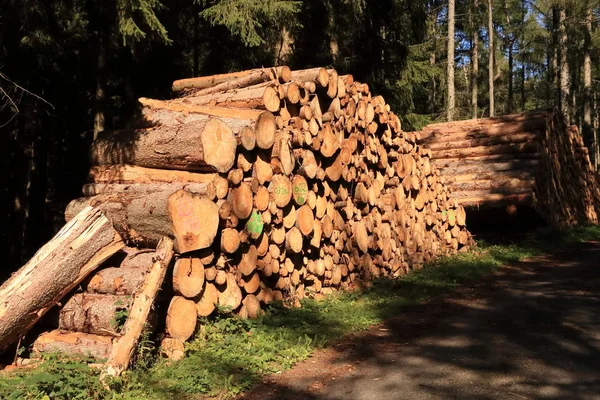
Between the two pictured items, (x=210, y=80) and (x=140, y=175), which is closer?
(x=140, y=175)

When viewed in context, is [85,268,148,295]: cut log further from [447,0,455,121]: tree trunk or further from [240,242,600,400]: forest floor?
[447,0,455,121]: tree trunk

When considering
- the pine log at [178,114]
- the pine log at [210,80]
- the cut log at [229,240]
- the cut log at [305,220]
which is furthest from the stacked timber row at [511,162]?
the cut log at [229,240]

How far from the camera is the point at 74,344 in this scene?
522 centimetres

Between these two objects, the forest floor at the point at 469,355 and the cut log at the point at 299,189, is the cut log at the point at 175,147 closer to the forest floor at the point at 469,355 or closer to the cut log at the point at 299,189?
the cut log at the point at 299,189

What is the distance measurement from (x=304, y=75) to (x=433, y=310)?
394cm

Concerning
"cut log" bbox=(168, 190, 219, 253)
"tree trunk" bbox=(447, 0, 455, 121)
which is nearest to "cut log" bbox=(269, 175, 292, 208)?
"cut log" bbox=(168, 190, 219, 253)

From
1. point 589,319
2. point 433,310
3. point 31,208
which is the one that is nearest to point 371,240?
point 433,310

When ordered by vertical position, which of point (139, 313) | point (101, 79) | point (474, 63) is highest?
point (474, 63)

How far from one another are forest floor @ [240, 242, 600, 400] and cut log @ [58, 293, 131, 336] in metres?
1.58

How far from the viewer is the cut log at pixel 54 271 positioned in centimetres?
504

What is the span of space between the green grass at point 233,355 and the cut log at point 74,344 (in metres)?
0.24

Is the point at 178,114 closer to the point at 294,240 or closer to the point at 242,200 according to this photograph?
the point at 242,200

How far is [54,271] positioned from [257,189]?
244 cm

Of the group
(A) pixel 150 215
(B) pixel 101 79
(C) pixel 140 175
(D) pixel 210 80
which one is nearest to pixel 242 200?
(A) pixel 150 215
